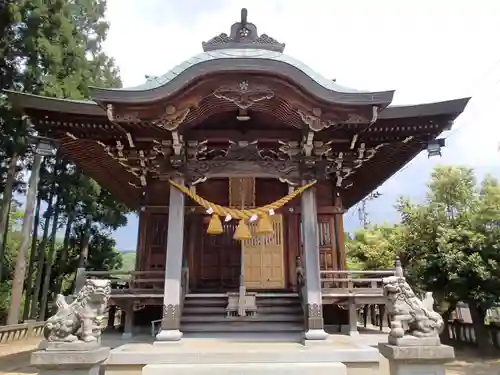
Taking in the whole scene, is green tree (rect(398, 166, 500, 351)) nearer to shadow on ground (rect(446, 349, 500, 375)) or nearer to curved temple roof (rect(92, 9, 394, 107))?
shadow on ground (rect(446, 349, 500, 375))

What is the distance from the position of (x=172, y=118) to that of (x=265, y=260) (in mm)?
4988

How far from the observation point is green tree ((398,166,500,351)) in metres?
12.3

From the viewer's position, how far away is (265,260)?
10.5 meters

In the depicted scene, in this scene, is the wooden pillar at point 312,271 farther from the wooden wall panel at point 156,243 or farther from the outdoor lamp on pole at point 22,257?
the outdoor lamp on pole at point 22,257

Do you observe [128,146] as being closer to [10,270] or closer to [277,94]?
[277,94]

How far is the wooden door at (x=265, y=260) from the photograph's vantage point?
1030cm

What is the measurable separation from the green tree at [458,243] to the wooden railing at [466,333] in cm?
37

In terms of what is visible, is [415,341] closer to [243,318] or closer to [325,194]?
[243,318]

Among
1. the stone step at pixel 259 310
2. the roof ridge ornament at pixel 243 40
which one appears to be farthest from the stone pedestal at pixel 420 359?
the roof ridge ornament at pixel 243 40

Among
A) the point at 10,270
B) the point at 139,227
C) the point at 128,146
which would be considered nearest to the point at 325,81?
the point at 128,146

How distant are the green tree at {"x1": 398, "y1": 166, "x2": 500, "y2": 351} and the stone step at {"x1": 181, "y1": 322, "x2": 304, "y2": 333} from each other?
7.17 meters

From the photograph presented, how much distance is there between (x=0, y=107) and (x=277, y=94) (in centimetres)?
1206

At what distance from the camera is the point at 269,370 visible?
5.79m

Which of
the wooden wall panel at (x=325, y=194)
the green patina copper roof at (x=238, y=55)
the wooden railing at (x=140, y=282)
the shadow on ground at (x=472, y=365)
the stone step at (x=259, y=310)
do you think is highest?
the green patina copper roof at (x=238, y=55)
